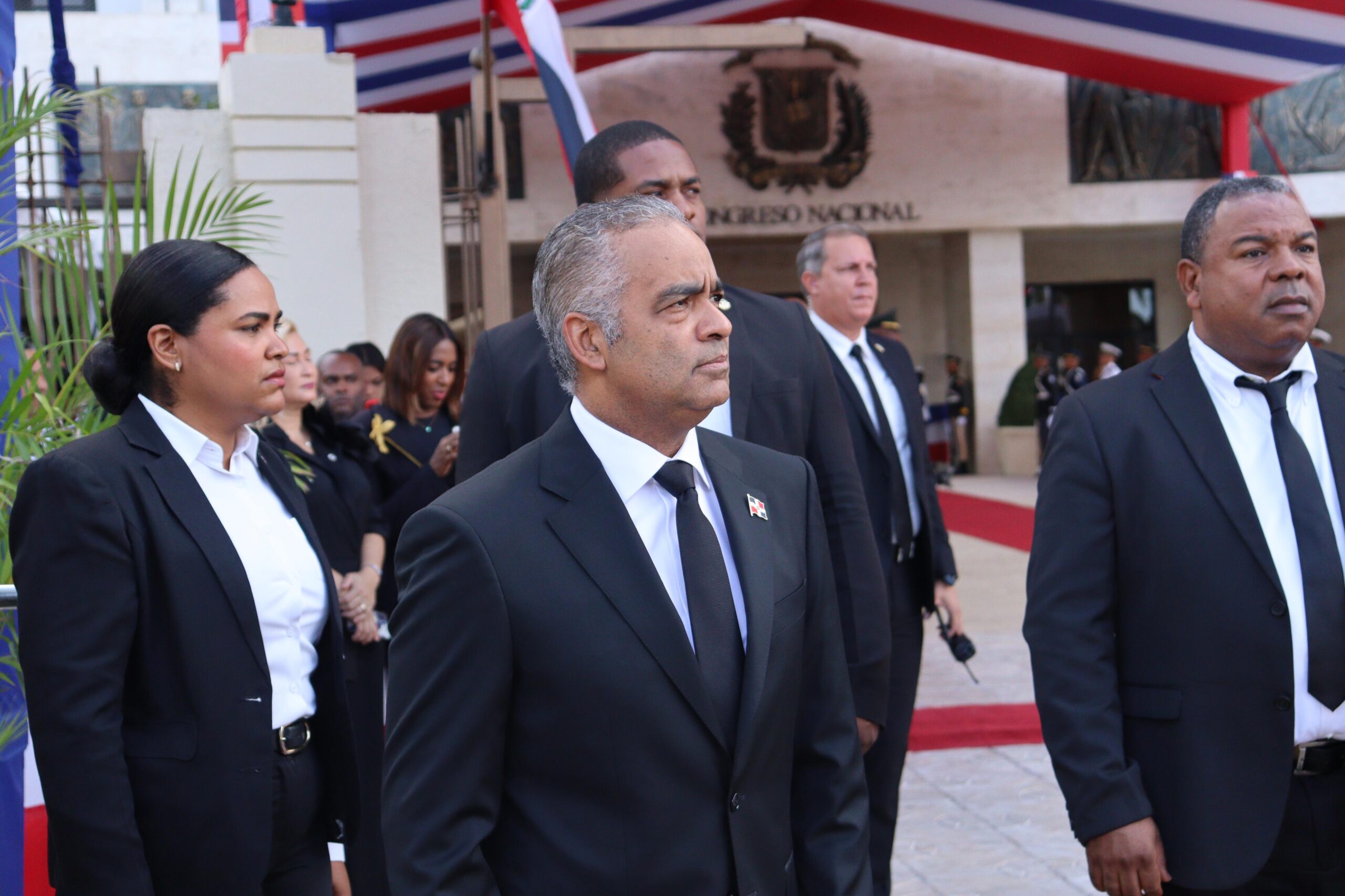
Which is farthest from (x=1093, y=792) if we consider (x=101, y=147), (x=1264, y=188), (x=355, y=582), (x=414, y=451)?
(x=101, y=147)

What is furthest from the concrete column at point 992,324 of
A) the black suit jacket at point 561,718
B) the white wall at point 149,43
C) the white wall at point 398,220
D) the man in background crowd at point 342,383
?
the black suit jacket at point 561,718

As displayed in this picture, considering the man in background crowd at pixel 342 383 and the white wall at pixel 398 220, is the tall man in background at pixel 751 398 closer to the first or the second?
the man in background crowd at pixel 342 383

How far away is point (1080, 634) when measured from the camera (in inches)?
107

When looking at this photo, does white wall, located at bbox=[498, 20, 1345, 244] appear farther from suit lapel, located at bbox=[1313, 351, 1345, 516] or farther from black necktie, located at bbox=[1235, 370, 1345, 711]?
black necktie, located at bbox=[1235, 370, 1345, 711]

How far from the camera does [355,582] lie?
4148 mm

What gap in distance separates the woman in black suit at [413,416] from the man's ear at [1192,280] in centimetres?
283

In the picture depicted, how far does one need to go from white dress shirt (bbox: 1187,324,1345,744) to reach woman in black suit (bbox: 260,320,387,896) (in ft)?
7.64

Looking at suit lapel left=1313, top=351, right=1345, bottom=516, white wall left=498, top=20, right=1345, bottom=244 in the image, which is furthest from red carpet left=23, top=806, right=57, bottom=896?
white wall left=498, top=20, right=1345, bottom=244

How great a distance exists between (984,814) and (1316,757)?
2.88 meters

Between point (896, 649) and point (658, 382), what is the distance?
102 inches

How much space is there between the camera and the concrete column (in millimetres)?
21562

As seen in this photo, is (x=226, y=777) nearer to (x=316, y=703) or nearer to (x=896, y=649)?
(x=316, y=703)

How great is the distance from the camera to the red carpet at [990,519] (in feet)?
46.3

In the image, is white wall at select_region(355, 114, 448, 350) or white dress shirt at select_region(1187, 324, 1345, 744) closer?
white dress shirt at select_region(1187, 324, 1345, 744)
